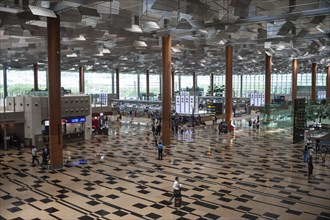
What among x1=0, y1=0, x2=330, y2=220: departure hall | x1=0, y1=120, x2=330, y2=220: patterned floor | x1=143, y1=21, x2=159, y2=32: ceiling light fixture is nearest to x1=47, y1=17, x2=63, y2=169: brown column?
x1=0, y1=0, x2=330, y2=220: departure hall

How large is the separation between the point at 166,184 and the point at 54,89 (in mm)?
7827

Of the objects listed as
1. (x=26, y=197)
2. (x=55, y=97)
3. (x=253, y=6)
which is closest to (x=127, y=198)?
(x=26, y=197)

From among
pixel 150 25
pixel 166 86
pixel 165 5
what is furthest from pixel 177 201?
pixel 166 86

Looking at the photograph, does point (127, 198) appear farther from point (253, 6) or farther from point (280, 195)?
point (253, 6)

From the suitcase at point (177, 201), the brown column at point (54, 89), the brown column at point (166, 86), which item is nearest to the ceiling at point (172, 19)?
the brown column at point (54, 89)

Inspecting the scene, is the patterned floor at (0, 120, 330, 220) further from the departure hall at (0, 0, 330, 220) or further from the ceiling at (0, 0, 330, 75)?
the ceiling at (0, 0, 330, 75)

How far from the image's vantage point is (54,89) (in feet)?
60.1

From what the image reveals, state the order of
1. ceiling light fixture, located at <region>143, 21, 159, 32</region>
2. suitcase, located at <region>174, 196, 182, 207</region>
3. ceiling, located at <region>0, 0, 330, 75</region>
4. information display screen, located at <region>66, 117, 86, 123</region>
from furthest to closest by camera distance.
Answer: information display screen, located at <region>66, 117, 86, 123</region> < ceiling light fixture, located at <region>143, 21, 159, 32</region> < ceiling, located at <region>0, 0, 330, 75</region> < suitcase, located at <region>174, 196, 182, 207</region>

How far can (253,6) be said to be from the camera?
17156 mm

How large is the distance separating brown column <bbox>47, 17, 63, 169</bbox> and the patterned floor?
1.03m

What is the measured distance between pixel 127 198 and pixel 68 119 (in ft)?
53.4

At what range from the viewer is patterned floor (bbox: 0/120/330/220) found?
39.1 ft

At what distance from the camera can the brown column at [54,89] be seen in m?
18.0

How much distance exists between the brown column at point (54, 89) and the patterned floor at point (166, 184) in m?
1.03
